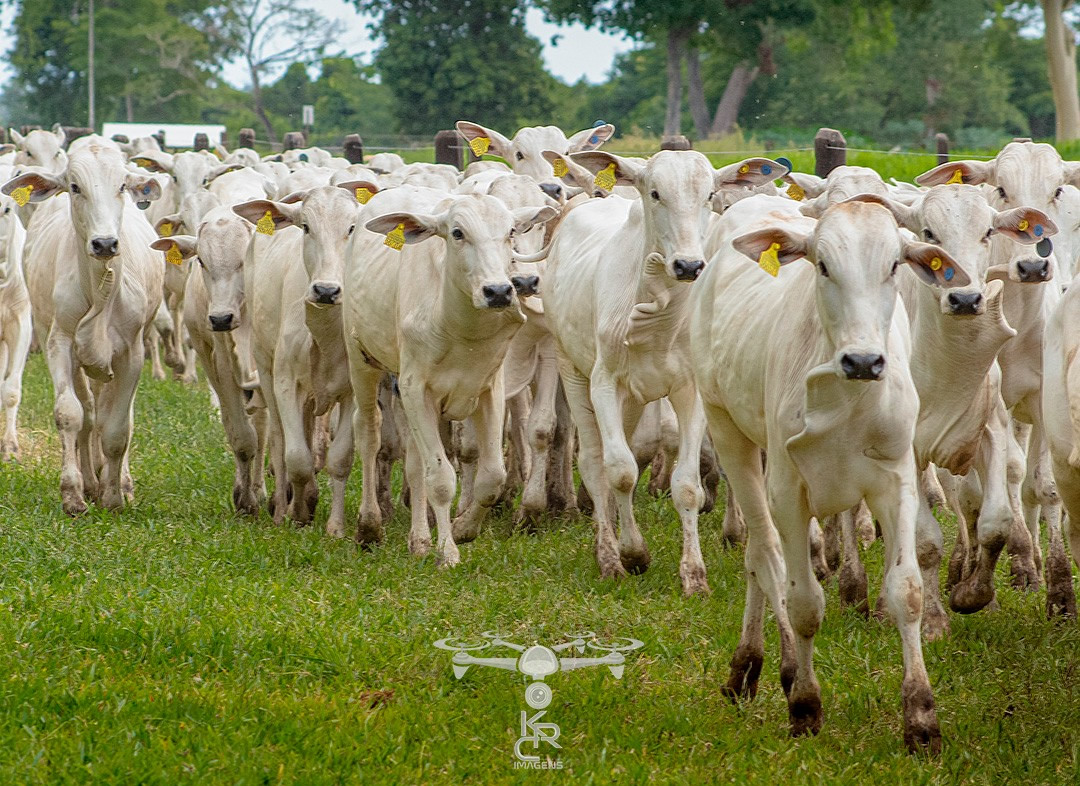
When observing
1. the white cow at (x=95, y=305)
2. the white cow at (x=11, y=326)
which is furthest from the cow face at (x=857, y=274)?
the white cow at (x=11, y=326)

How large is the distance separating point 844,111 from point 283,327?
51699 mm

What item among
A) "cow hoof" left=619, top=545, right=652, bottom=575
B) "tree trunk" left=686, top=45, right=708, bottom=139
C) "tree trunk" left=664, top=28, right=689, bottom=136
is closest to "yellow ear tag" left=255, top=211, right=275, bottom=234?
"cow hoof" left=619, top=545, right=652, bottom=575

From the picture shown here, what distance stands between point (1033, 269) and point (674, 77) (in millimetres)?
34948

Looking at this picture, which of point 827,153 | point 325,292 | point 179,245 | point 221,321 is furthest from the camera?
point 827,153

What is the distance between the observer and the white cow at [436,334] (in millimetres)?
7844

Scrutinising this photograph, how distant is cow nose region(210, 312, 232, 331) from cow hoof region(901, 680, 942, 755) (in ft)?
17.3

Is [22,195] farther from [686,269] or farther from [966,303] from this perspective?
[966,303]

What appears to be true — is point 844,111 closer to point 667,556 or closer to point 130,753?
point 667,556

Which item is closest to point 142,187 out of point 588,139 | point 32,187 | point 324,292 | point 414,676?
point 32,187

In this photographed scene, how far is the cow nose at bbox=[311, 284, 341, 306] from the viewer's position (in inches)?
334

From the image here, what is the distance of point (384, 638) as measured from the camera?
21.0 ft

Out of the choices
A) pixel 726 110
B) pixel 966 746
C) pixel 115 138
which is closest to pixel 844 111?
pixel 726 110

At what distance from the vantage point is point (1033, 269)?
6586mm

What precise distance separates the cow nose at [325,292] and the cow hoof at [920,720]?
171 inches
